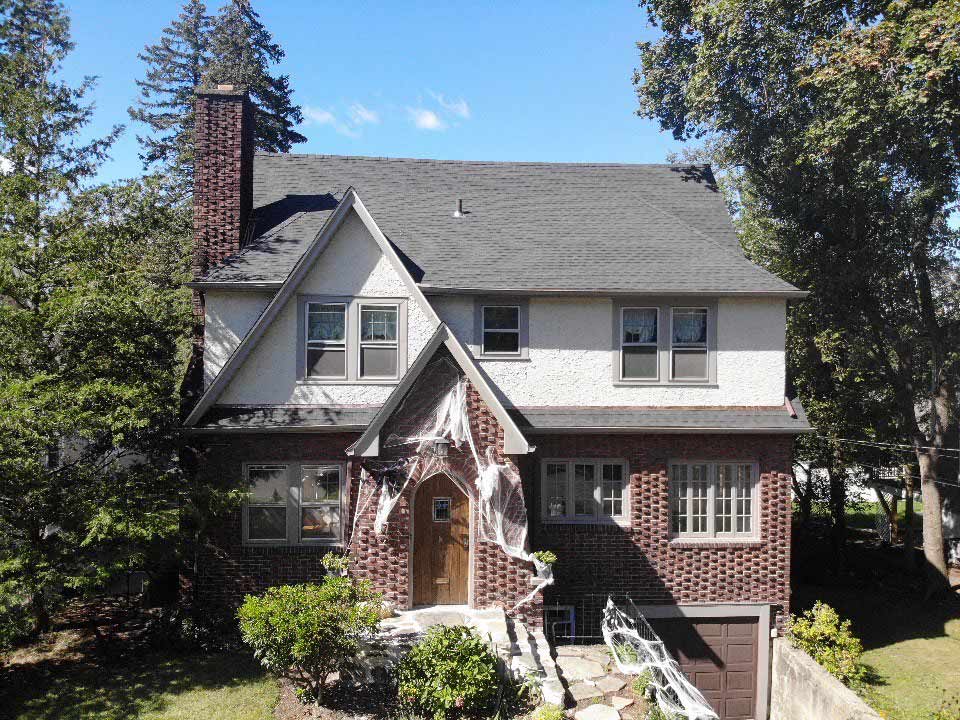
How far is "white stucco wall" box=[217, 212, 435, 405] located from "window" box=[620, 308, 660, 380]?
395 centimetres

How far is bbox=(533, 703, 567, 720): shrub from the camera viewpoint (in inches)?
335

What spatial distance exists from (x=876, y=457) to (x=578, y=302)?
1625cm

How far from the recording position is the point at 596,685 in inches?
397

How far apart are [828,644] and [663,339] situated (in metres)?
6.86

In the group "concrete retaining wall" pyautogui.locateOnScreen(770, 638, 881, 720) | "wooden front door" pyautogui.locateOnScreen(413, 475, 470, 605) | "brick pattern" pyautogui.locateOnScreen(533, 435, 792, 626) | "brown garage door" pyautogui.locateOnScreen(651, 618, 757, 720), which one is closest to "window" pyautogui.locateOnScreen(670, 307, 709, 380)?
"brick pattern" pyautogui.locateOnScreen(533, 435, 792, 626)

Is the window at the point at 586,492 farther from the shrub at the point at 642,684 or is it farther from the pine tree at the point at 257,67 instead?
the pine tree at the point at 257,67

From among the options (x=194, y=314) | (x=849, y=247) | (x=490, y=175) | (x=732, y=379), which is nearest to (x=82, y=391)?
(x=194, y=314)

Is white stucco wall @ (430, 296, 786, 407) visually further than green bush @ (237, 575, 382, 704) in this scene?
Yes

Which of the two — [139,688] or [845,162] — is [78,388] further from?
[845,162]

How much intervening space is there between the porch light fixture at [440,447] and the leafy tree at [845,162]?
13.0m

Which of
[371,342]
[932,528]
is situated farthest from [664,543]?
[932,528]

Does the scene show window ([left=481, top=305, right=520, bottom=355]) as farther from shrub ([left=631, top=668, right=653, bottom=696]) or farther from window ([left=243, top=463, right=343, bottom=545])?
shrub ([left=631, top=668, right=653, bottom=696])

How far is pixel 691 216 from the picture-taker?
1585 centimetres

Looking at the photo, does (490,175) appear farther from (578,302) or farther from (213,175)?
(213,175)
